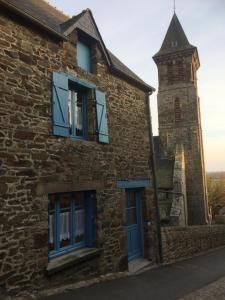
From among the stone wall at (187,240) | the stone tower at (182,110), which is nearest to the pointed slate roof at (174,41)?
the stone tower at (182,110)

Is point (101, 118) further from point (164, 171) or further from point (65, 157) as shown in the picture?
point (164, 171)

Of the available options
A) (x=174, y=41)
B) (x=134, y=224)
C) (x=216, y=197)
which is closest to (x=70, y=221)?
(x=134, y=224)

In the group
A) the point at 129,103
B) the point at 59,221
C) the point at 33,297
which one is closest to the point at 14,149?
the point at 59,221

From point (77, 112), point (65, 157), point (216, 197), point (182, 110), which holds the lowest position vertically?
point (216, 197)

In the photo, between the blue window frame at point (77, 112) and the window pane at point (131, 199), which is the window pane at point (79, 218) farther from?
the window pane at point (131, 199)

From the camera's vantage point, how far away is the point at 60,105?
7.09 metres

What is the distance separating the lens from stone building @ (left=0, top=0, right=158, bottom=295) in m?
A: 6.00

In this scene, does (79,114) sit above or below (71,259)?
above

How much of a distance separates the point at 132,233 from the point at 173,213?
8604mm

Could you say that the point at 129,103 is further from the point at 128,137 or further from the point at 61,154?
the point at 61,154

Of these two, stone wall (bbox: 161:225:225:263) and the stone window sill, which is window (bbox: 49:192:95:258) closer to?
the stone window sill

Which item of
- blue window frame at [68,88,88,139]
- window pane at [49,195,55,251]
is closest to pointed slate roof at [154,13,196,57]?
blue window frame at [68,88,88,139]

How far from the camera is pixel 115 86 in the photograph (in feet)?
30.2

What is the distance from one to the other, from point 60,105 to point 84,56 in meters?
2.00
